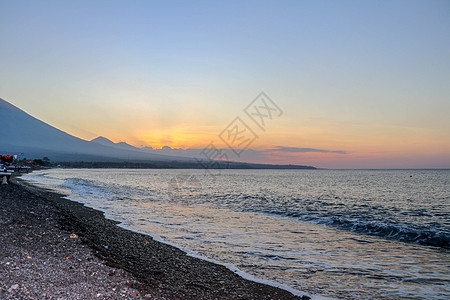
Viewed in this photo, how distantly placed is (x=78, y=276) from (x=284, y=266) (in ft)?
21.3

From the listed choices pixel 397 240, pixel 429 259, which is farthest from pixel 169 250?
pixel 397 240

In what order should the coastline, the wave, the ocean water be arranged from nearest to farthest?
the coastline → the ocean water → the wave

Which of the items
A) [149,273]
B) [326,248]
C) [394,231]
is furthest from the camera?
[394,231]

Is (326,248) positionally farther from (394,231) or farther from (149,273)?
(149,273)

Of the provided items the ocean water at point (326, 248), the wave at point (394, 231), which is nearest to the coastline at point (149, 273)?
the ocean water at point (326, 248)

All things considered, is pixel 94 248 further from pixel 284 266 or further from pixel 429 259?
pixel 429 259

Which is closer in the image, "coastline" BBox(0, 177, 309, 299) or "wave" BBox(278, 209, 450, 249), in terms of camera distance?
"coastline" BBox(0, 177, 309, 299)

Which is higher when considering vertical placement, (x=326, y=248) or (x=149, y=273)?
(x=149, y=273)

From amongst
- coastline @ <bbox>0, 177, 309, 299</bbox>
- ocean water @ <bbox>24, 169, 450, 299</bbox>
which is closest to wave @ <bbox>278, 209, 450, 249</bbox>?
ocean water @ <bbox>24, 169, 450, 299</bbox>

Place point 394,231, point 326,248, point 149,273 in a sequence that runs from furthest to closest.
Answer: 1. point 394,231
2. point 326,248
3. point 149,273

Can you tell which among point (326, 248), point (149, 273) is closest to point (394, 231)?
point (326, 248)

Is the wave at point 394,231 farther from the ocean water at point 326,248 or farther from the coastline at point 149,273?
the coastline at point 149,273

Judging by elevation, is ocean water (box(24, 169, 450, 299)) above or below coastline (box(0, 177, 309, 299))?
below

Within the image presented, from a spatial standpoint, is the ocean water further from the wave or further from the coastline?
the coastline
